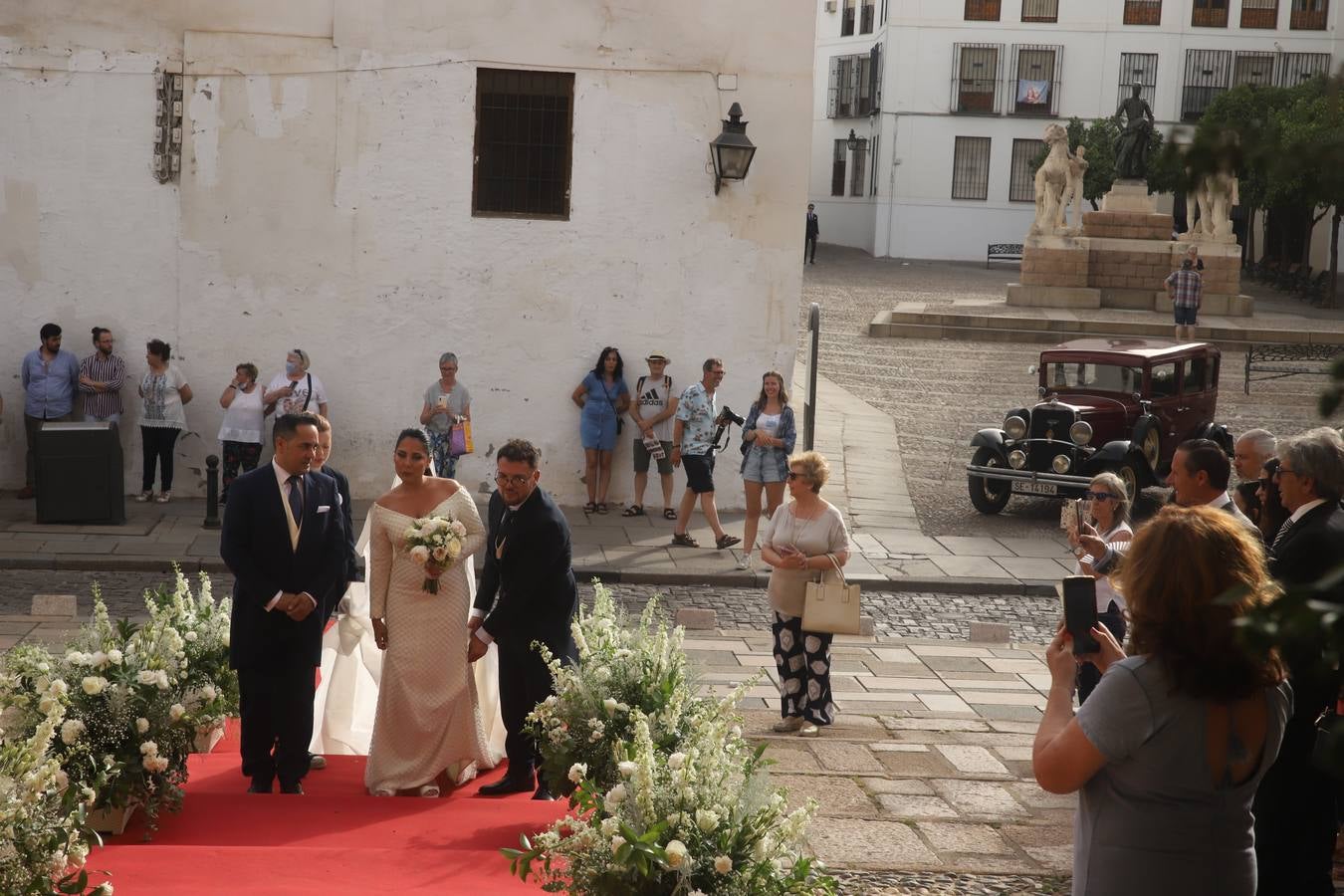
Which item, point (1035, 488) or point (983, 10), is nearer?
point (1035, 488)

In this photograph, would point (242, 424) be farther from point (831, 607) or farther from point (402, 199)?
point (831, 607)

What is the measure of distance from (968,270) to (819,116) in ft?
43.4

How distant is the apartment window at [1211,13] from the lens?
2108 inches

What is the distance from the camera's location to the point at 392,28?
609 inches

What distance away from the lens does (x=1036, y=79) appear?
54656 millimetres

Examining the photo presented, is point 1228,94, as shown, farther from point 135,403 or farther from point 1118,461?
point 135,403

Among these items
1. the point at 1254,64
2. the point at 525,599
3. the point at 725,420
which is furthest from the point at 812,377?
the point at 1254,64

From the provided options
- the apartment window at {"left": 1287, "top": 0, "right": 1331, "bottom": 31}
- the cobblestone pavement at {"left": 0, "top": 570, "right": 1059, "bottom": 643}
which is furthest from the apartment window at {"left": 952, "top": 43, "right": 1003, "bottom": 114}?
the cobblestone pavement at {"left": 0, "top": 570, "right": 1059, "bottom": 643}

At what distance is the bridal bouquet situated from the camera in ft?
22.4

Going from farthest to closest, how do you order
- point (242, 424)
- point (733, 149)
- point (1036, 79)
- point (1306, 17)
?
point (1036, 79)
point (1306, 17)
point (733, 149)
point (242, 424)

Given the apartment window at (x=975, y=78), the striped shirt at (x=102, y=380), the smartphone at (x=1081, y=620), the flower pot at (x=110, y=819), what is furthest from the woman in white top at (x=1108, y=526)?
the apartment window at (x=975, y=78)

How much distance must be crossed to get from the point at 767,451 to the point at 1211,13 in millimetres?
A: 45897

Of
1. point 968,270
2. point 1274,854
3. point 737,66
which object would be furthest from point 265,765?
point 968,270

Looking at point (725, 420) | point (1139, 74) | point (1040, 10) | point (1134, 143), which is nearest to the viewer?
point (725, 420)
